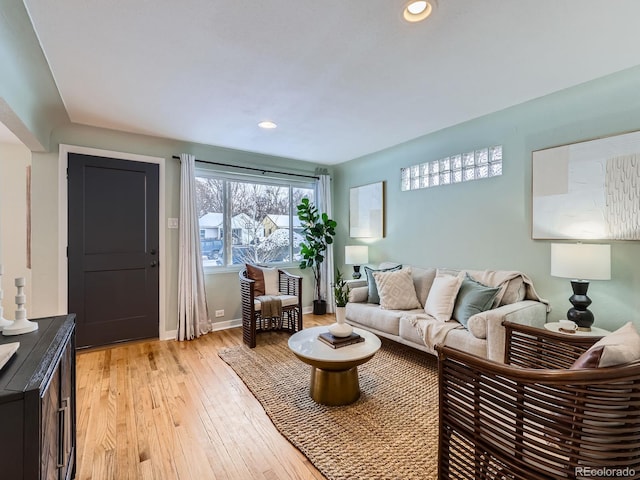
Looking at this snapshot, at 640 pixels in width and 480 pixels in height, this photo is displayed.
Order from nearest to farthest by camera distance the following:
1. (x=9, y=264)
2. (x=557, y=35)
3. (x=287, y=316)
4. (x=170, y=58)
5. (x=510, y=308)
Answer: (x=557, y=35)
(x=170, y=58)
(x=510, y=308)
(x=9, y=264)
(x=287, y=316)

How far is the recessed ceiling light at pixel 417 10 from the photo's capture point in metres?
1.52

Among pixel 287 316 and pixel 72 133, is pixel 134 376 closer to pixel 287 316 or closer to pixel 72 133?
pixel 287 316

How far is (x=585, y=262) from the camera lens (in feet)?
6.93

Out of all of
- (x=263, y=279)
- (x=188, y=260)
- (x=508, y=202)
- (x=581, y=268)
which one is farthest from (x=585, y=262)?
(x=188, y=260)

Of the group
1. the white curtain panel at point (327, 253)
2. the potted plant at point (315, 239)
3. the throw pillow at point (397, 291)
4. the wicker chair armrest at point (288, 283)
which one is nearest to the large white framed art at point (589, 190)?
the throw pillow at point (397, 291)

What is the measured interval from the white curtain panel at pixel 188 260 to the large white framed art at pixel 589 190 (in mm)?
3642

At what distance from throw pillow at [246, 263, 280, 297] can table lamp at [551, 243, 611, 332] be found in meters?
2.91

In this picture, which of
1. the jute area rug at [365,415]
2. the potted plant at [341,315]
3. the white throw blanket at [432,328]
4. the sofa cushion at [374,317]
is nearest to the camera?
the jute area rug at [365,415]

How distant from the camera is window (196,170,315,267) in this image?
13.4 feet

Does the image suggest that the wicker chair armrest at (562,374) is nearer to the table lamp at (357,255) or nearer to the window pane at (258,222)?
the table lamp at (357,255)

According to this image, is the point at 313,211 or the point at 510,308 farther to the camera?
the point at 313,211

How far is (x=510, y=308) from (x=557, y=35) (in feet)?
6.07

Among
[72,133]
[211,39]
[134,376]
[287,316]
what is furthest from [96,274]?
[211,39]

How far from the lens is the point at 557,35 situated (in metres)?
1.78
